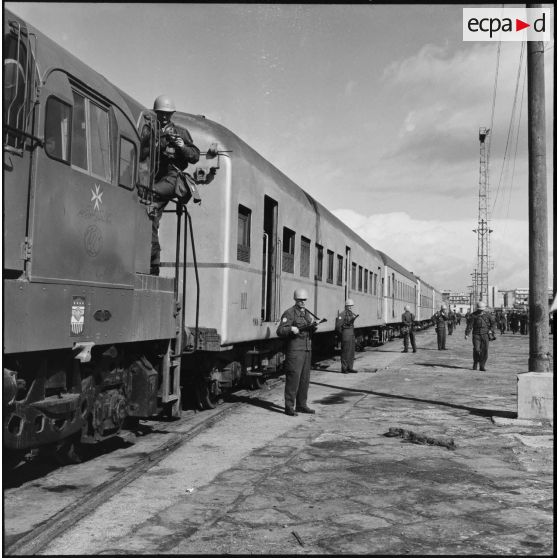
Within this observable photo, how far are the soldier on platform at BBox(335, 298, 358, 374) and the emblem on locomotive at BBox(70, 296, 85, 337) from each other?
1019 centimetres

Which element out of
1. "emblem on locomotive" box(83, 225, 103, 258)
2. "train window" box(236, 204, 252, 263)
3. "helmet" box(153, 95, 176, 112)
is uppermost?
"helmet" box(153, 95, 176, 112)

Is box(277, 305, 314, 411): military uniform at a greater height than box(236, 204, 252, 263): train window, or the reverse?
box(236, 204, 252, 263): train window

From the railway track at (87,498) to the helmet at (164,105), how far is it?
3564 mm

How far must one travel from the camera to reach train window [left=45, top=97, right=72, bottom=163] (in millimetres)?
4746

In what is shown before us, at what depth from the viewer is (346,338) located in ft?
49.1

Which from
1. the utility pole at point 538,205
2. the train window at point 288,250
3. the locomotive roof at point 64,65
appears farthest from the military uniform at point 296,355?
the locomotive roof at point 64,65

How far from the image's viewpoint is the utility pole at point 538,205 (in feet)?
28.7

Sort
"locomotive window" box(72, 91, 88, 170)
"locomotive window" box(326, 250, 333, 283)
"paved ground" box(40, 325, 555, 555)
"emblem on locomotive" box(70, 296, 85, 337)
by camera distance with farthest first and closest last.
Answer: "locomotive window" box(326, 250, 333, 283)
"locomotive window" box(72, 91, 88, 170)
"emblem on locomotive" box(70, 296, 85, 337)
"paved ground" box(40, 325, 555, 555)

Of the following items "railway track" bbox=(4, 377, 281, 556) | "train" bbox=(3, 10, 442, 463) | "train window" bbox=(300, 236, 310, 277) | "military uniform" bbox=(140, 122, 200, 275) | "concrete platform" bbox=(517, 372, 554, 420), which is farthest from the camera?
"train window" bbox=(300, 236, 310, 277)

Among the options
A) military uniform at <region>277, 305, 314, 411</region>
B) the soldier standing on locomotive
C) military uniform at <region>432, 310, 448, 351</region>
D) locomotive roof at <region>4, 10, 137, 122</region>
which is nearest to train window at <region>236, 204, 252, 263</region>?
military uniform at <region>277, 305, 314, 411</region>

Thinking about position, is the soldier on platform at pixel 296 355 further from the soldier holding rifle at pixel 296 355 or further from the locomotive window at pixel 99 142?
the locomotive window at pixel 99 142

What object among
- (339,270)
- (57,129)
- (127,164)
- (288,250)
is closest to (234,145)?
(127,164)

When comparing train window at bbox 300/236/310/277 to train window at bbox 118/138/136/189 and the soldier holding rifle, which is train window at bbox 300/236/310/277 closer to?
the soldier holding rifle

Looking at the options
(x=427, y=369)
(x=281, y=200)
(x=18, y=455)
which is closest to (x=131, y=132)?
(x=18, y=455)
